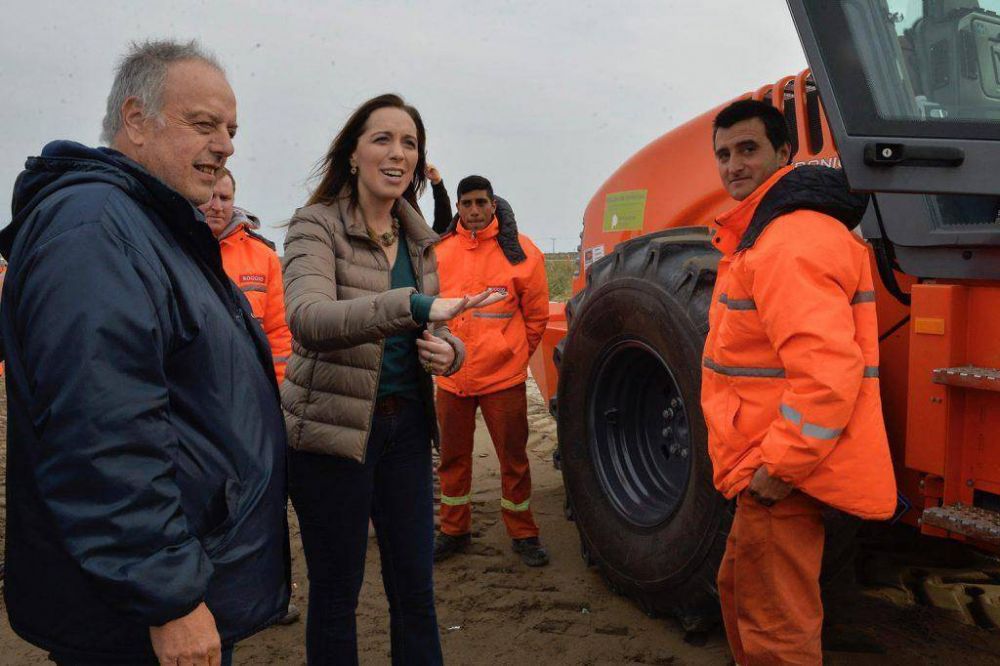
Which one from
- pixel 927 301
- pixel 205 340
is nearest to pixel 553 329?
pixel 927 301

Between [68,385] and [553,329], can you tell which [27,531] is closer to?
[68,385]

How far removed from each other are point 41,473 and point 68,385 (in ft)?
0.47

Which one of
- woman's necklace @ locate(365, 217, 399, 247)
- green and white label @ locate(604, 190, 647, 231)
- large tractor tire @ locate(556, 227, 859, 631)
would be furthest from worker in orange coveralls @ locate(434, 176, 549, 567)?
woman's necklace @ locate(365, 217, 399, 247)

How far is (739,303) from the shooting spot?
6.88ft

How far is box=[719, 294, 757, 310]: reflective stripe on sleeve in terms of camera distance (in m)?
2.07

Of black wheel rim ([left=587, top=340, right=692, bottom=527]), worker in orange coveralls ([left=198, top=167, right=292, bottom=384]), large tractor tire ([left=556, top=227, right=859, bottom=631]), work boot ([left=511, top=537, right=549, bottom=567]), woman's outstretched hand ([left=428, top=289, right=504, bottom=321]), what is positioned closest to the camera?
woman's outstretched hand ([left=428, top=289, right=504, bottom=321])

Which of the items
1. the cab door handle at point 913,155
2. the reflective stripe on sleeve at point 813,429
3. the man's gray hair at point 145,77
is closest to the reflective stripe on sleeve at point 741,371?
the reflective stripe on sleeve at point 813,429

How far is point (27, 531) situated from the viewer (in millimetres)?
1297

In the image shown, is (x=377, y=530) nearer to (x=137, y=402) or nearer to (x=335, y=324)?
(x=335, y=324)

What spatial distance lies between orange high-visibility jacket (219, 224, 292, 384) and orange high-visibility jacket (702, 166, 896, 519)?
2100 mm

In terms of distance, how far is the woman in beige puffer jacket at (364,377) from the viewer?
79.1 inches

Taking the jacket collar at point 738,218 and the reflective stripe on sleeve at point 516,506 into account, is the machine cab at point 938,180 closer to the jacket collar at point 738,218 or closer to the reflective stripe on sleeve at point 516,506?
the jacket collar at point 738,218

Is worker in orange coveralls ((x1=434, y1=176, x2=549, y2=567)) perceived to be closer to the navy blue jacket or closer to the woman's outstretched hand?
the woman's outstretched hand

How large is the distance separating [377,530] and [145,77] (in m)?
1.38
